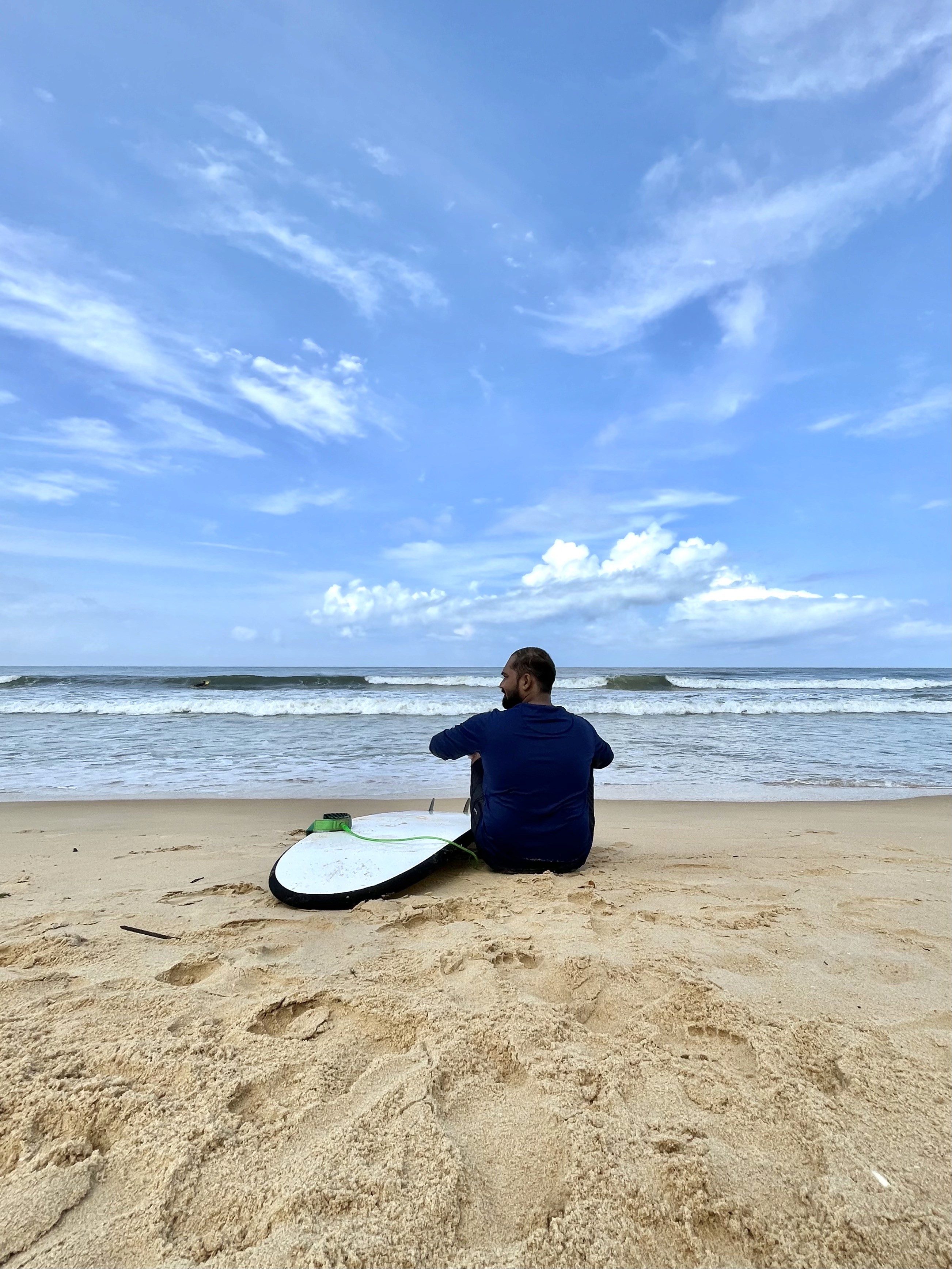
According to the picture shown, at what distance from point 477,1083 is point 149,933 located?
1.72m

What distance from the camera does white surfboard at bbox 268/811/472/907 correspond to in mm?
3287

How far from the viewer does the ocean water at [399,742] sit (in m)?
7.46

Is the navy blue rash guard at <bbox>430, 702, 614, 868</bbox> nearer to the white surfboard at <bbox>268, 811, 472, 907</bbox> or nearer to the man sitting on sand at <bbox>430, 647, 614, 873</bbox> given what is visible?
the man sitting on sand at <bbox>430, 647, 614, 873</bbox>

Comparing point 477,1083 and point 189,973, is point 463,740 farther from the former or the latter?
point 477,1083

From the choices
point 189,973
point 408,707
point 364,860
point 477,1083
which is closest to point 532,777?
point 364,860

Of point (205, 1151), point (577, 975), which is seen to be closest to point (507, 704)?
point (577, 975)

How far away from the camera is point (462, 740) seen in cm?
379

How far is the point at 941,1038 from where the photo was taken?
193cm

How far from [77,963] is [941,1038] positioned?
282cm

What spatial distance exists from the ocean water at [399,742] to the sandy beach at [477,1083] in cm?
424

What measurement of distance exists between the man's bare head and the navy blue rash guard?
0.07 metres

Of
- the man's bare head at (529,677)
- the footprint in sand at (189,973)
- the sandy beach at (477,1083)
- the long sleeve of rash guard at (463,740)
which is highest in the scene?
the man's bare head at (529,677)

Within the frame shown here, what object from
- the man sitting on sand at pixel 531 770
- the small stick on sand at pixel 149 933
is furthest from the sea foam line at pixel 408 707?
the small stick on sand at pixel 149 933

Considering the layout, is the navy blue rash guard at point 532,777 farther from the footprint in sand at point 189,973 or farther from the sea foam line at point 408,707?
the sea foam line at point 408,707
